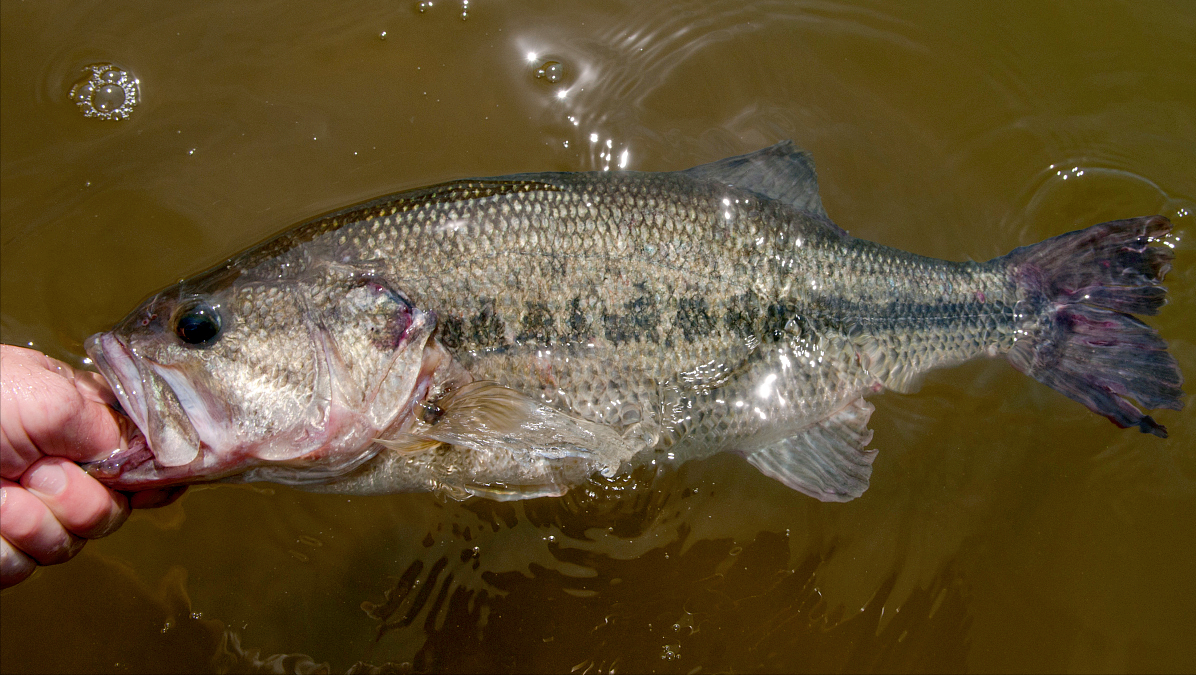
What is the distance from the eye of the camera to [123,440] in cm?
234

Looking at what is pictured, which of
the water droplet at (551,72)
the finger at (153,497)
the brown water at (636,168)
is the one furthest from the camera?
the water droplet at (551,72)

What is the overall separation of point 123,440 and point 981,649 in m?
3.65

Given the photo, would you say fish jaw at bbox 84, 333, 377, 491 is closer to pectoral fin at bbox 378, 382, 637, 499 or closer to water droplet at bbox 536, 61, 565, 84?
pectoral fin at bbox 378, 382, 637, 499

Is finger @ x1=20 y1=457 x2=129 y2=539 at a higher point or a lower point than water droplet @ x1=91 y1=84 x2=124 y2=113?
lower

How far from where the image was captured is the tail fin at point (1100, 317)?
290cm

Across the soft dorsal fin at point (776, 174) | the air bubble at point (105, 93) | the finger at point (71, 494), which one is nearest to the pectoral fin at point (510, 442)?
the finger at point (71, 494)

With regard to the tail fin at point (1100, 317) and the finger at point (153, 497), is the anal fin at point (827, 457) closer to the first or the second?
the tail fin at point (1100, 317)

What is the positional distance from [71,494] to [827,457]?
2.74 metres

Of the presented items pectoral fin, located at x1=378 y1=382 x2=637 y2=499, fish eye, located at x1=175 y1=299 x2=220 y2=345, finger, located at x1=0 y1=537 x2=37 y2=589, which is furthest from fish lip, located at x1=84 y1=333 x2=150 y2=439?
pectoral fin, located at x1=378 y1=382 x2=637 y2=499

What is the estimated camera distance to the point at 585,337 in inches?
106

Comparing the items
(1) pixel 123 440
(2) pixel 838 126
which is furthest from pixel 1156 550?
(1) pixel 123 440

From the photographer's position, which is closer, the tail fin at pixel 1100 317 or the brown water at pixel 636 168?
the tail fin at pixel 1100 317

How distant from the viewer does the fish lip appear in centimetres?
231

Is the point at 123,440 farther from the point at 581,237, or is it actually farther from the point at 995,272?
the point at 995,272
